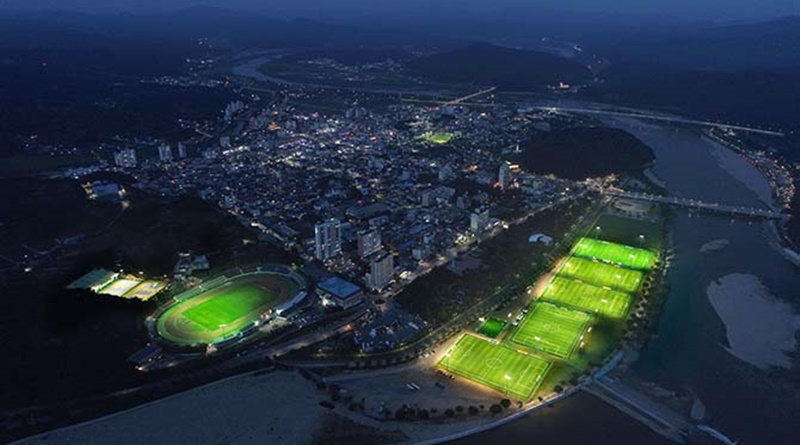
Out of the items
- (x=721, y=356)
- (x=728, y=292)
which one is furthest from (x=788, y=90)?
(x=721, y=356)

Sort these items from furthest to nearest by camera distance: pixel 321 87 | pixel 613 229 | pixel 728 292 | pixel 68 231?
1. pixel 321 87
2. pixel 613 229
3. pixel 68 231
4. pixel 728 292

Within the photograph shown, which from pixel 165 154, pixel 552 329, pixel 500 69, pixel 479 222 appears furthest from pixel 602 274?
pixel 500 69

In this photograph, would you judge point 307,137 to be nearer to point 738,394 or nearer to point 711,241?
point 711,241

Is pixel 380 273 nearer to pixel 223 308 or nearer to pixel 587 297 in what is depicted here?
pixel 223 308

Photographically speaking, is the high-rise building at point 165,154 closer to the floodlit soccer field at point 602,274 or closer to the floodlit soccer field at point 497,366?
the floodlit soccer field at point 497,366

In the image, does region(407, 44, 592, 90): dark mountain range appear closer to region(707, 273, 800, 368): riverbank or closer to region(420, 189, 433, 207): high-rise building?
region(420, 189, 433, 207): high-rise building

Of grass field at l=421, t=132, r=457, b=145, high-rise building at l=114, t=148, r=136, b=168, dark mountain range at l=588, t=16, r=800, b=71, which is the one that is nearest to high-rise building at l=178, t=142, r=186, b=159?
high-rise building at l=114, t=148, r=136, b=168
